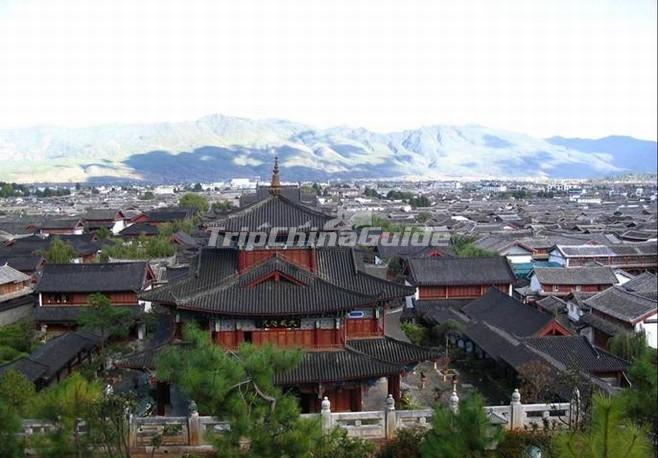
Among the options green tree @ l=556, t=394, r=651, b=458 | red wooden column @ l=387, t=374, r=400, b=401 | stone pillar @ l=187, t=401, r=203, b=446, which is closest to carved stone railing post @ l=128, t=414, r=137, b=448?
stone pillar @ l=187, t=401, r=203, b=446

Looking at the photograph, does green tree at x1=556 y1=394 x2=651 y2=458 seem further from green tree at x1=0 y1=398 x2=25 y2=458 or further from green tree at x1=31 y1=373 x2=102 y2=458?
green tree at x1=0 y1=398 x2=25 y2=458

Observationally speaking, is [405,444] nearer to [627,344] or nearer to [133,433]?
[133,433]

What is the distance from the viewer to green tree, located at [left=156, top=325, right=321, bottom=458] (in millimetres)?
12312

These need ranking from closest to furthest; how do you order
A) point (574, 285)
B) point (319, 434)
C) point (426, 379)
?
point (319, 434) < point (426, 379) < point (574, 285)

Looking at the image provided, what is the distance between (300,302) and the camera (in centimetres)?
2020

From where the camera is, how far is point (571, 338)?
32500mm

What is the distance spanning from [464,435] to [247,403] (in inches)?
188

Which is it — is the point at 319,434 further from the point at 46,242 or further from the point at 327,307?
the point at 46,242

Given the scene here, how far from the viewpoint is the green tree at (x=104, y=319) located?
35188mm

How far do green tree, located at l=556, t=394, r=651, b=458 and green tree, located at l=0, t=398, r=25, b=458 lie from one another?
11293 millimetres

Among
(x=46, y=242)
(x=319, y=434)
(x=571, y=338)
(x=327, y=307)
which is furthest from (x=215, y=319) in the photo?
(x=46, y=242)

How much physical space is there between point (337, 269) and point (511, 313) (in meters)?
20.6

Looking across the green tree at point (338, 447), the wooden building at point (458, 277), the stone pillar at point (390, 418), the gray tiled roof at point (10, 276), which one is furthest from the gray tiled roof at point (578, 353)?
the gray tiled roof at point (10, 276)

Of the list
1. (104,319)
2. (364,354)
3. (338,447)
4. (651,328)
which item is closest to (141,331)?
(104,319)
